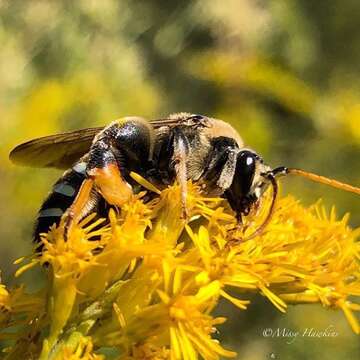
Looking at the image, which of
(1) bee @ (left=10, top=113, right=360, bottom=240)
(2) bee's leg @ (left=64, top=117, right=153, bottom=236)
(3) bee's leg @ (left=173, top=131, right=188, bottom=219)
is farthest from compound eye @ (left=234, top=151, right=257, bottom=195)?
(2) bee's leg @ (left=64, top=117, right=153, bottom=236)

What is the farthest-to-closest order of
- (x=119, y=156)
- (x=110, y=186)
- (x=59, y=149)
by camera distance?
(x=59, y=149) → (x=119, y=156) → (x=110, y=186)

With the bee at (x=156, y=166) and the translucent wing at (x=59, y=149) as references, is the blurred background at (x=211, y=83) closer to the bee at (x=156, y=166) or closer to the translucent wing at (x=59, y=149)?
the translucent wing at (x=59, y=149)

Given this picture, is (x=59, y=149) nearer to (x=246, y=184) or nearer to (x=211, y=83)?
(x=246, y=184)

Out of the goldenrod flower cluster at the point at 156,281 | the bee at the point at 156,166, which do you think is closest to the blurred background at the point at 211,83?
the bee at the point at 156,166

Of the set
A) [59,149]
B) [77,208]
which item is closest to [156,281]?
[77,208]

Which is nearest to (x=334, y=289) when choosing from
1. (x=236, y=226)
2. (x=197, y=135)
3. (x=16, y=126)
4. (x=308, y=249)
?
(x=308, y=249)

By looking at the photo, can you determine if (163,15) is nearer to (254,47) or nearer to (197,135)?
(254,47)
